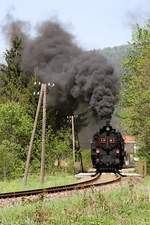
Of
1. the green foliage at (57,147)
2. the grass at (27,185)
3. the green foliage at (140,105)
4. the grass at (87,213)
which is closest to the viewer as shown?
the grass at (87,213)

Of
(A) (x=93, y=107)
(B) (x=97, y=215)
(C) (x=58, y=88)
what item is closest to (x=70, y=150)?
(C) (x=58, y=88)

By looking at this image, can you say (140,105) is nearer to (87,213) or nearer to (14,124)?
(14,124)

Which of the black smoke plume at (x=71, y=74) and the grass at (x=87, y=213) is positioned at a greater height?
the black smoke plume at (x=71, y=74)

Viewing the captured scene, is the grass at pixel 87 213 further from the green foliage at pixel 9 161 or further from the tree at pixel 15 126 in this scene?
the tree at pixel 15 126

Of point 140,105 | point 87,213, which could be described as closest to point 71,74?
point 140,105

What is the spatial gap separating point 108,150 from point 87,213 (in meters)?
23.0

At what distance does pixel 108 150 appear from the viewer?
1371 inches

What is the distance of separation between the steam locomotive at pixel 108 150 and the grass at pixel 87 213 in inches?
790

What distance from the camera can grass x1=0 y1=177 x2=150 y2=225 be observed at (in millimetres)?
10688

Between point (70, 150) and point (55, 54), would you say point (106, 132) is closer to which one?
point (55, 54)

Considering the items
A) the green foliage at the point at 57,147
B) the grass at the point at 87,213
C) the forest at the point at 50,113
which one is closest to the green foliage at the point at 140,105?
the forest at the point at 50,113

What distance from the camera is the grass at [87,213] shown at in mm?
10688

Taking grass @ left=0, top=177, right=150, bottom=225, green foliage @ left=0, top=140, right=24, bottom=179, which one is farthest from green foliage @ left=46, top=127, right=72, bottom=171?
grass @ left=0, top=177, right=150, bottom=225

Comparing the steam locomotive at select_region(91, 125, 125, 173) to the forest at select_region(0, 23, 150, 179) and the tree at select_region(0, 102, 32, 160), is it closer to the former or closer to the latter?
the forest at select_region(0, 23, 150, 179)
